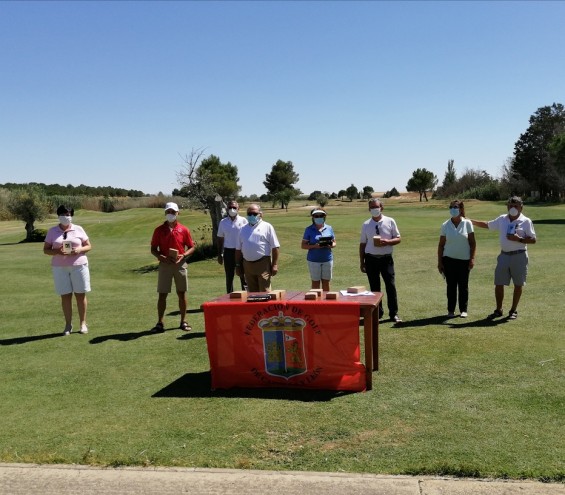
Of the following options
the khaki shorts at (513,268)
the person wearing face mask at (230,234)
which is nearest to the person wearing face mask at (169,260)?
the person wearing face mask at (230,234)

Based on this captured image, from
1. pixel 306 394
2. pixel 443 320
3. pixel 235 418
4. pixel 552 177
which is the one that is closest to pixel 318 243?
pixel 443 320

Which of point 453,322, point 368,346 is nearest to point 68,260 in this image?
point 368,346

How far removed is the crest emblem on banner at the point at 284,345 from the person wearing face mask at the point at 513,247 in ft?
14.7

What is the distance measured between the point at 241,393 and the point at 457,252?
15.9 ft

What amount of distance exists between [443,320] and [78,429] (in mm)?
6076

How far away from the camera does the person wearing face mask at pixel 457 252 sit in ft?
31.7

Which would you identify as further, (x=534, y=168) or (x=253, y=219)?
(x=534, y=168)

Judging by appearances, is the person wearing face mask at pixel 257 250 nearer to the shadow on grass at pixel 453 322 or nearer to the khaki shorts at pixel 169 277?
the khaki shorts at pixel 169 277

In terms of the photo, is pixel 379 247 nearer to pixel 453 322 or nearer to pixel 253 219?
pixel 453 322

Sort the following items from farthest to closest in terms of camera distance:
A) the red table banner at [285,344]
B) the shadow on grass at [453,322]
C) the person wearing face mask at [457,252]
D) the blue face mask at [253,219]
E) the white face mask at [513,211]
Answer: the person wearing face mask at [457,252], the white face mask at [513,211], the shadow on grass at [453,322], the blue face mask at [253,219], the red table banner at [285,344]

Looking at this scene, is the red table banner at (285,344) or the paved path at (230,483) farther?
the red table banner at (285,344)

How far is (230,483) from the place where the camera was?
4.32m

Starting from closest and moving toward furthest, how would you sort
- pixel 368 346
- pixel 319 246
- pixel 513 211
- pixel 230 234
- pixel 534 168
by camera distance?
pixel 368 346, pixel 319 246, pixel 513 211, pixel 230 234, pixel 534 168

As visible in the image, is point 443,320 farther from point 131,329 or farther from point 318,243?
point 131,329
